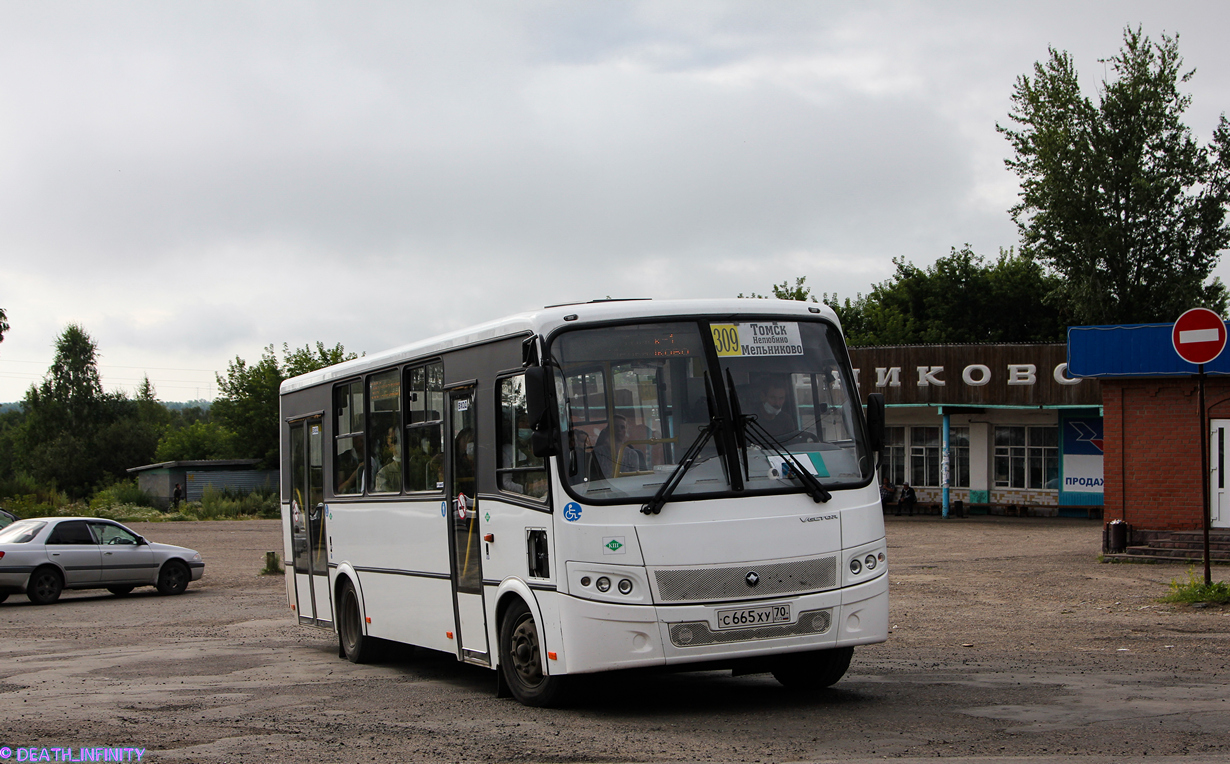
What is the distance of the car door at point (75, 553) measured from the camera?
72.2ft

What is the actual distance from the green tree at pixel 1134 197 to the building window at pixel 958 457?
705 centimetres

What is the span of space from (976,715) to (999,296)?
56.9 meters

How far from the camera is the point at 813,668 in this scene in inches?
365

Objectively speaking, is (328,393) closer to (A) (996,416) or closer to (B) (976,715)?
(B) (976,715)

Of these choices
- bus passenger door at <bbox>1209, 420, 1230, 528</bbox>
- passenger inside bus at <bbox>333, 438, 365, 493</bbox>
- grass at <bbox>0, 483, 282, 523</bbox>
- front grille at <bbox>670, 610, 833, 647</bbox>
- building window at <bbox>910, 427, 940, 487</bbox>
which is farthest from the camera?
grass at <bbox>0, 483, 282, 523</bbox>

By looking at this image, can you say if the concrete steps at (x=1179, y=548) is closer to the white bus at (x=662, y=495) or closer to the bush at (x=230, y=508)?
the white bus at (x=662, y=495)

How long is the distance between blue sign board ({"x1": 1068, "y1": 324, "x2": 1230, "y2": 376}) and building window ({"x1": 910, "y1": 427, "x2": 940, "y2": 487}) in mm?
22165

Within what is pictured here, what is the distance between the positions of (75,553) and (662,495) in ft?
56.8

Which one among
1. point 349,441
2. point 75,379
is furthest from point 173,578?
point 75,379

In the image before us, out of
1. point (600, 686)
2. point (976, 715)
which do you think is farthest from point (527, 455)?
point (976, 715)

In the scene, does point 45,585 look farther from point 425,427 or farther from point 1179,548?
point 1179,548

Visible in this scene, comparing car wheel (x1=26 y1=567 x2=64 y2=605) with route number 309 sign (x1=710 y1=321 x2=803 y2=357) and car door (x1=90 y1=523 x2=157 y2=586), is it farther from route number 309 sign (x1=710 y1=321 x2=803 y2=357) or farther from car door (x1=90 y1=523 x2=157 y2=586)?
route number 309 sign (x1=710 y1=321 x2=803 y2=357)

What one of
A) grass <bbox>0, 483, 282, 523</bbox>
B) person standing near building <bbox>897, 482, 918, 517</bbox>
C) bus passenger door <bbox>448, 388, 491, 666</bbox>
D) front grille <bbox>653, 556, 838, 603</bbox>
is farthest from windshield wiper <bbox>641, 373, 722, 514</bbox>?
grass <bbox>0, 483, 282, 523</bbox>

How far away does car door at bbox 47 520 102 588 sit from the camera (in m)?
22.0
